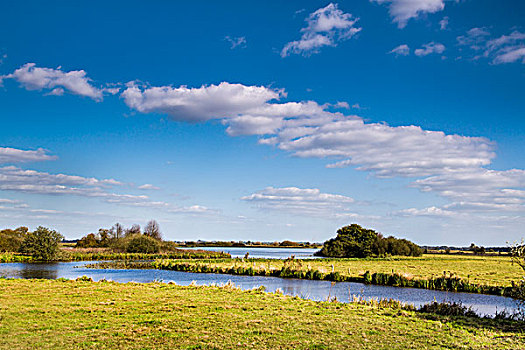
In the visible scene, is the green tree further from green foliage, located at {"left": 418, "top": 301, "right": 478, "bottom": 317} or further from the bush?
green foliage, located at {"left": 418, "top": 301, "right": 478, "bottom": 317}

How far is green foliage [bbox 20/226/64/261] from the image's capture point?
228 feet

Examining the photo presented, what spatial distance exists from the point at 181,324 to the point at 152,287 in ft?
41.0

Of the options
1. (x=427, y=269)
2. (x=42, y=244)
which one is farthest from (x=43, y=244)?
(x=427, y=269)

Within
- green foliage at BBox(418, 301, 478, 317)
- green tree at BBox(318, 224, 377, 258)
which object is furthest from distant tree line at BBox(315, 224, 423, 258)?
green foliage at BBox(418, 301, 478, 317)

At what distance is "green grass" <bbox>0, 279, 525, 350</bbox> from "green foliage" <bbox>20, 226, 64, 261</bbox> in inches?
2062

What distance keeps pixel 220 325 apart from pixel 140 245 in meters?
85.8

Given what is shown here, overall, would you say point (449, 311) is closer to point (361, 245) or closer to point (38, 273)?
point (38, 273)

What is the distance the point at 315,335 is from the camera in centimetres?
1441

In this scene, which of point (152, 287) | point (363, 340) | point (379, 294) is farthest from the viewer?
point (379, 294)

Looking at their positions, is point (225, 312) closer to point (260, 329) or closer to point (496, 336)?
point (260, 329)

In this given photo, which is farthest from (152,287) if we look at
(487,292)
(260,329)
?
(487,292)

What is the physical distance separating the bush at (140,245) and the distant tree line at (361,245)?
41.4 meters

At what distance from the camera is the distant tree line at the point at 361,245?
307 feet

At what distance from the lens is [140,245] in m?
96.3
